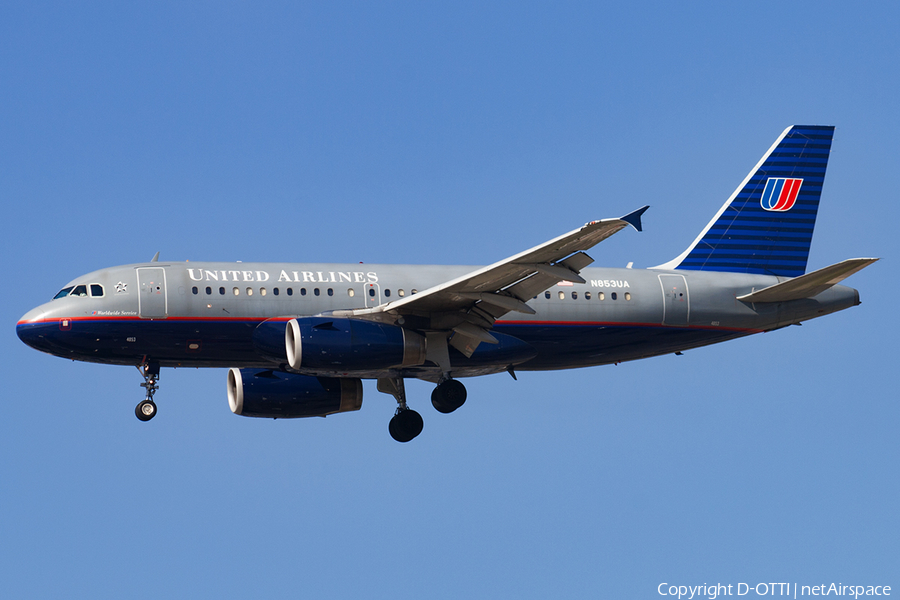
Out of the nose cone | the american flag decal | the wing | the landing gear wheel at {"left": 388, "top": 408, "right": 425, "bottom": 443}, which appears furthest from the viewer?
the american flag decal

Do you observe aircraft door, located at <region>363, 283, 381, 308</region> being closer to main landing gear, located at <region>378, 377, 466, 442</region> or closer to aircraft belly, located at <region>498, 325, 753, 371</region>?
main landing gear, located at <region>378, 377, 466, 442</region>

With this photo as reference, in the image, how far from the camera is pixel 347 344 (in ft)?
96.4

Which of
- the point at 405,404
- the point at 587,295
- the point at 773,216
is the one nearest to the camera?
the point at 587,295

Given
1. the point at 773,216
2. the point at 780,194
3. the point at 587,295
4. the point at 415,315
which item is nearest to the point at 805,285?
the point at 773,216

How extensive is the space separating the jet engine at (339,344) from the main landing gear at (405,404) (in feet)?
5.68

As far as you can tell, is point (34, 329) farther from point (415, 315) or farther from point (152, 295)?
point (415, 315)

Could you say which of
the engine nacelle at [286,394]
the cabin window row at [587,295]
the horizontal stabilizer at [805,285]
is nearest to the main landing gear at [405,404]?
the engine nacelle at [286,394]

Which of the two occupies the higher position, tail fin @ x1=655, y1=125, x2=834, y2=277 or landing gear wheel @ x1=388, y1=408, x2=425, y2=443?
tail fin @ x1=655, y1=125, x2=834, y2=277

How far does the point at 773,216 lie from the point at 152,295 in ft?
64.3

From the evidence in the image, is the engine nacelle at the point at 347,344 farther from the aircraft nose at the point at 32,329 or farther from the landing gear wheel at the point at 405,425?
the aircraft nose at the point at 32,329

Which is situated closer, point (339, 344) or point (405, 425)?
point (339, 344)

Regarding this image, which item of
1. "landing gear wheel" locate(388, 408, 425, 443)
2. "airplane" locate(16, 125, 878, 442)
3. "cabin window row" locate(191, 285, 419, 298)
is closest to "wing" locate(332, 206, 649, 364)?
"airplane" locate(16, 125, 878, 442)

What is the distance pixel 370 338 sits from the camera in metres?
29.8

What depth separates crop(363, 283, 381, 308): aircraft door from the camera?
32125 millimetres
